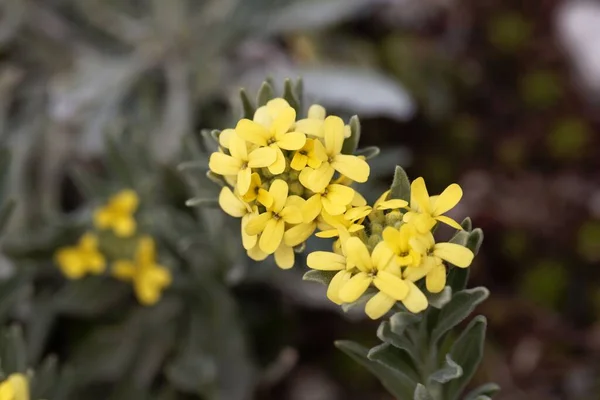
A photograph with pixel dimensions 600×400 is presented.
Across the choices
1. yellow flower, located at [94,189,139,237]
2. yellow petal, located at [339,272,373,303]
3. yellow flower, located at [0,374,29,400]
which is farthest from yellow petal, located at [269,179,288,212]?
yellow flower, located at [94,189,139,237]

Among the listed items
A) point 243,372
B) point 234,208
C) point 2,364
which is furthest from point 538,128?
point 2,364

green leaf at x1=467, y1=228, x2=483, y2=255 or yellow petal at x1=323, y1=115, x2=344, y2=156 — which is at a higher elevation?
yellow petal at x1=323, y1=115, x2=344, y2=156

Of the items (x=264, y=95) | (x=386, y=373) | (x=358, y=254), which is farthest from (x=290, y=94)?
(x=386, y=373)

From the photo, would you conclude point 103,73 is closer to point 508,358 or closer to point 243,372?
point 243,372

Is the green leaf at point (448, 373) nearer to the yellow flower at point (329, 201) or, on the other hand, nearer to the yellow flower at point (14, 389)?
the yellow flower at point (329, 201)

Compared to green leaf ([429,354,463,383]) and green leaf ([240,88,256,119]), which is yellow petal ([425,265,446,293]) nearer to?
green leaf ([429,354,463,383])

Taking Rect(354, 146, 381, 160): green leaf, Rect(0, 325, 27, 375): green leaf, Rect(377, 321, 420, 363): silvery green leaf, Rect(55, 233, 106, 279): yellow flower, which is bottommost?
Rect(55, 233, 106, 279): yellow flower

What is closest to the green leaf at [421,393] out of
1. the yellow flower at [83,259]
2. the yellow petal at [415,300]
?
the yellow petal at [415,300]
